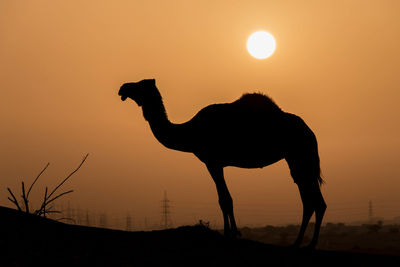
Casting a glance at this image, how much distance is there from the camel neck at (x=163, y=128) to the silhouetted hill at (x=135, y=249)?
234 cm

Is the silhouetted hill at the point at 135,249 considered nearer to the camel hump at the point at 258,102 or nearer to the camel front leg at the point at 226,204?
the camel front leg at the point at 226,204

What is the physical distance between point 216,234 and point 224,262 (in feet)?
8.95

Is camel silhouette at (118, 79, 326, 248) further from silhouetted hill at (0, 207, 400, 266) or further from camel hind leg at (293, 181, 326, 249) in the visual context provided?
silhouetted hill at (0, 207, 400, 266)

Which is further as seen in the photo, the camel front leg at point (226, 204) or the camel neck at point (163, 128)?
the camel neck at point (163, 128)

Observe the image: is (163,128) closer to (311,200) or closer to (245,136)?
(245,136)

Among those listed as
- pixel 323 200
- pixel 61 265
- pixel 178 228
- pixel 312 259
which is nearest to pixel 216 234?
pixel 178 228

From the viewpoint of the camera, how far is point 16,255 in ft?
32.4

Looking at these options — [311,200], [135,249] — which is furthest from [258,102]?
[135,249]

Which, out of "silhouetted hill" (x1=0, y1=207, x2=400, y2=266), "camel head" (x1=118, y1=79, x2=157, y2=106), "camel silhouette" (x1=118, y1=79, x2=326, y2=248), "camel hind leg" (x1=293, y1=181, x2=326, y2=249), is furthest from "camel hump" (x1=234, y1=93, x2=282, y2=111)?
"silhouetted hill" (x1=0, y1=207, x2=400, y2=266)

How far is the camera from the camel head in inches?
585

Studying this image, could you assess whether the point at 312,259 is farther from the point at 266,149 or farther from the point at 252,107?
the point at 252,107

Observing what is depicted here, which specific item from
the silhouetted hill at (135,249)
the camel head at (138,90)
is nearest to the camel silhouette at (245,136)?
the camel head at (138,90)

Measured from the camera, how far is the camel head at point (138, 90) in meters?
14.9

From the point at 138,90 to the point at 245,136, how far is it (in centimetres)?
300
